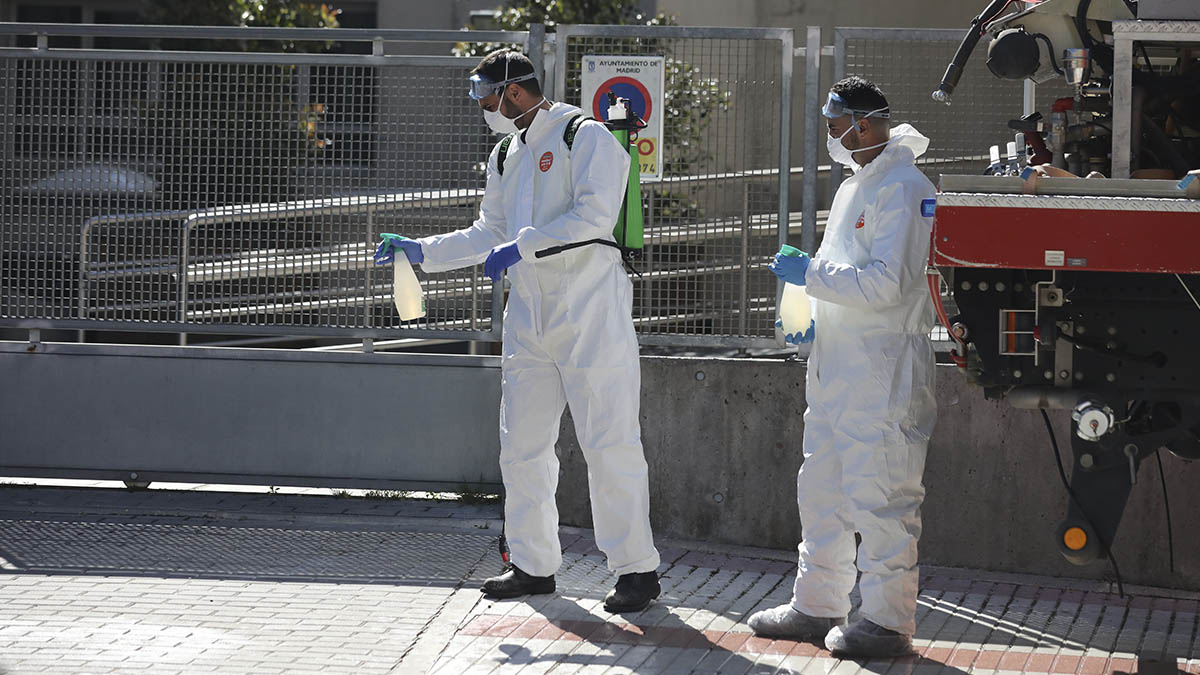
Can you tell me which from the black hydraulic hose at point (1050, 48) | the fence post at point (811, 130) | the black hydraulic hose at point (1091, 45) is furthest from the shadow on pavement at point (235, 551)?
the black hydraulic hose at point (1091, 45)

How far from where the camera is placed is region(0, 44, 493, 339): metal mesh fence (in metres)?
7.50

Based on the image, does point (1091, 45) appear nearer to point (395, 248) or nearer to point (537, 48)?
point (395, 248)

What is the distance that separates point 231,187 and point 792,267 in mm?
3672

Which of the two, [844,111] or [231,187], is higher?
[844,111]

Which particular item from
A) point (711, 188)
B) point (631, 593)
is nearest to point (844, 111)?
point (711, 188)

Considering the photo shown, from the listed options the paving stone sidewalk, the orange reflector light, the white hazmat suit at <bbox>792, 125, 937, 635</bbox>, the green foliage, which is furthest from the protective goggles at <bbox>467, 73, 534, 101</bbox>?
the green foliage

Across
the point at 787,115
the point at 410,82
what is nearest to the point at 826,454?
the point at 787,115

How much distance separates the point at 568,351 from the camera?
5754 millimetres

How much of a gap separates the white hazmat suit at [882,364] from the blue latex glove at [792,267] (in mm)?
61

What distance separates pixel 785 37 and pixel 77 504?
4336mm

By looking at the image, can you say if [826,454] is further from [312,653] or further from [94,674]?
[94,674]

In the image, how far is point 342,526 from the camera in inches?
281

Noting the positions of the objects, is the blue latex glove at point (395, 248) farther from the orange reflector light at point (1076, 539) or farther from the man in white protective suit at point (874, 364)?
the orange reflector light at point (1076, 539)

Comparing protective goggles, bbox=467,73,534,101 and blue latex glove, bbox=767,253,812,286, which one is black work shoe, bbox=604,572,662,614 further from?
protective goggles, bbox=467,73,534,101
